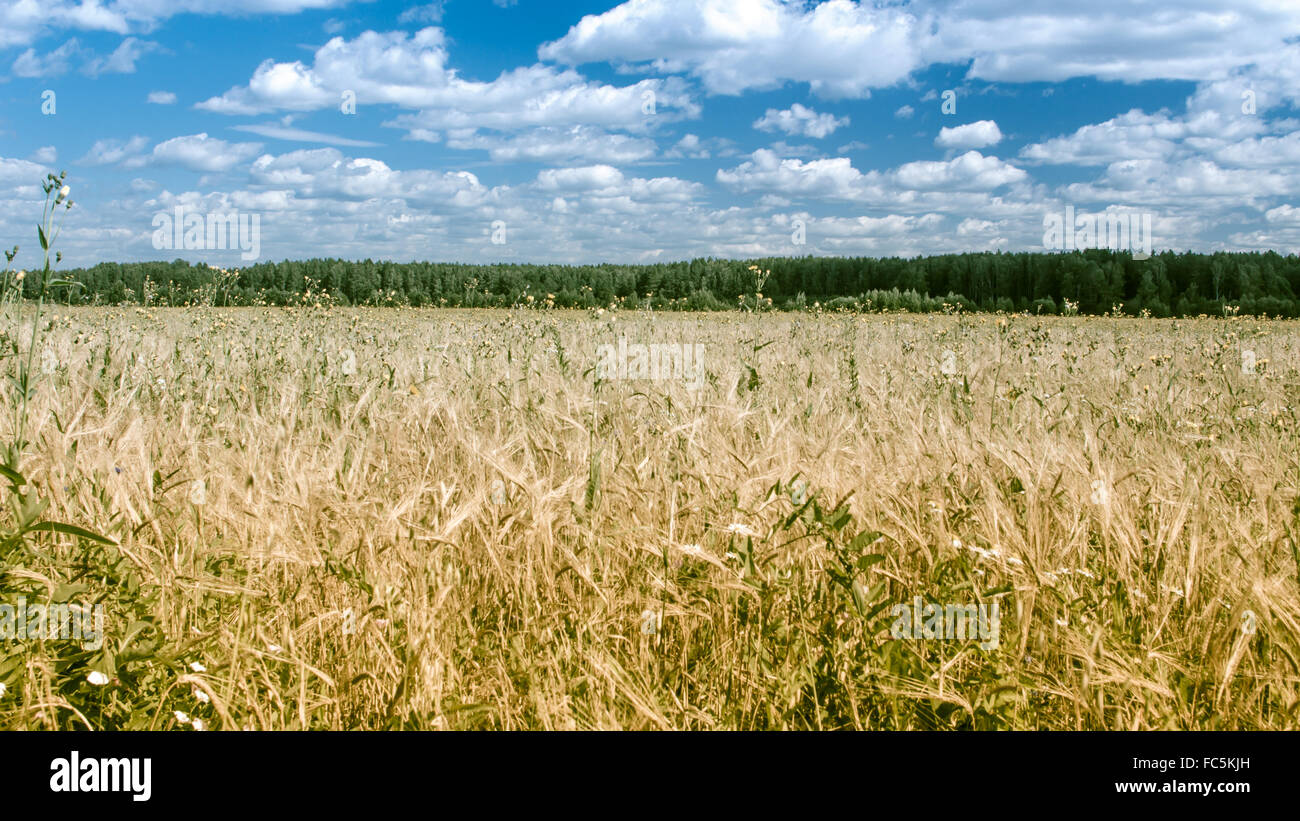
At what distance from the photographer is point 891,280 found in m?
79.1

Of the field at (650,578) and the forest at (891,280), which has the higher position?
the forest at (891,280)

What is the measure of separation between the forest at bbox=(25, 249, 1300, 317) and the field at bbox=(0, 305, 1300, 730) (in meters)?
31.8

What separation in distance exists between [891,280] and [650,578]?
81.8 meters

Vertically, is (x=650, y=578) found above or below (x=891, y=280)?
below

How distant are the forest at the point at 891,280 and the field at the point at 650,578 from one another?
104ft

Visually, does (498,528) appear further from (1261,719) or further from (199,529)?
(1261,719)

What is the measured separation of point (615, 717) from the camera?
184 centimetres

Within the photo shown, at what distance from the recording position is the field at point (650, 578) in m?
1.89

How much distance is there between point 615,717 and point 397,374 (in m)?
3.94

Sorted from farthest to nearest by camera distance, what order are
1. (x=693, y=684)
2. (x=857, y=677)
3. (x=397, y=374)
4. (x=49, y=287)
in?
1. (x=397, y=374)
2. (x=49, y=287)
3. (x=693, y=684)
4. (x=857, y=677)

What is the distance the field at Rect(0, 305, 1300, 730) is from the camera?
1890 millimetres

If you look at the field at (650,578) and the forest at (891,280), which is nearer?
the field at (650,578)
